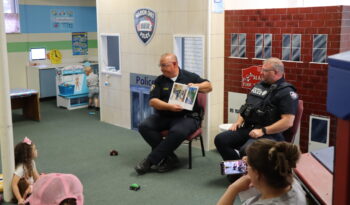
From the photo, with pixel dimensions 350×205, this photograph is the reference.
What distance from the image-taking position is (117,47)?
22.0 feet

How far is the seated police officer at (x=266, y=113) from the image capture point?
3.64 meters

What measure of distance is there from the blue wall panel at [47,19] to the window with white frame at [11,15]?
0.11m

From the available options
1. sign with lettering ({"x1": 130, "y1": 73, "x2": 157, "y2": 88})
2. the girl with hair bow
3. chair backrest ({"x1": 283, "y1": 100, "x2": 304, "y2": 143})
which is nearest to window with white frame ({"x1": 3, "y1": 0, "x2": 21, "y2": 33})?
sign with lettering ({"x1": 130, "y1": 73, "x2": 157, "y2": 88})

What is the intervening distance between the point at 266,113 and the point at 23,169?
216 centimetres

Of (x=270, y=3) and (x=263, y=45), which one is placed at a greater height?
(x=270, y=3)

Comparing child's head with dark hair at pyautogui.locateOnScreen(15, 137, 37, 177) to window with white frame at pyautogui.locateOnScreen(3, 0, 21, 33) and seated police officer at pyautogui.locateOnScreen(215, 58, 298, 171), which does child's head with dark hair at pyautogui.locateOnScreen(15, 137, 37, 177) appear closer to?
seated police officer at pyautogui.locateOnScreen(215, 58, 298, 171)

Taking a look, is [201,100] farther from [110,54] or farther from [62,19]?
[62,19]

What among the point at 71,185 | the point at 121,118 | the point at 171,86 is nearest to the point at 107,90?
the point at 121,118

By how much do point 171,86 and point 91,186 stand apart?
4.34 feet

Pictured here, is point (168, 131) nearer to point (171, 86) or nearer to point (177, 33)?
point (171, 86)

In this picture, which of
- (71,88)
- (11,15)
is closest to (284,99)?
(71,88)

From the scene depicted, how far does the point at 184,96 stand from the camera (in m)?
4.32

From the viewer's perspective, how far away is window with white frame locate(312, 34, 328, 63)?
164 inches

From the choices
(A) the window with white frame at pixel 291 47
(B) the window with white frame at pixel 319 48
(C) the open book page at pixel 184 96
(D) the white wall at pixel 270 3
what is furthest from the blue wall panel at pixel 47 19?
(B) the window with white frame at pixel 319 48
